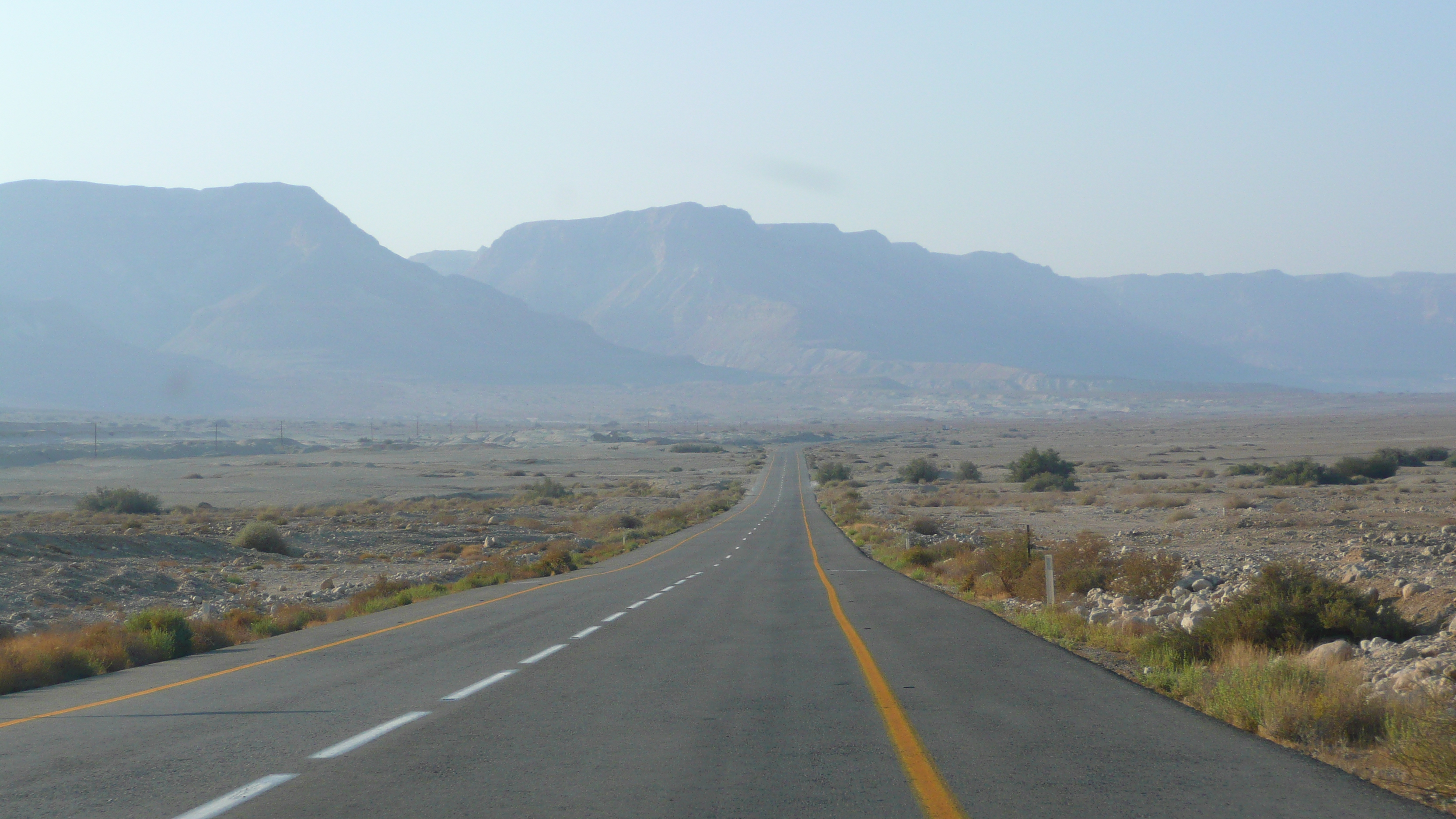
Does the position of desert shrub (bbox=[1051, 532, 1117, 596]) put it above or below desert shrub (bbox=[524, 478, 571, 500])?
above

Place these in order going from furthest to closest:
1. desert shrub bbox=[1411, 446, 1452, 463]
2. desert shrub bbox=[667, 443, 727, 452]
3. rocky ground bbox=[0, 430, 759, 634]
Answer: desert shrub bbox=[667, 443, 727, 452], desert shrub bbox=[1411, 446, 1452, 463], rocky ground bbox=[0, 430, 759, 634]

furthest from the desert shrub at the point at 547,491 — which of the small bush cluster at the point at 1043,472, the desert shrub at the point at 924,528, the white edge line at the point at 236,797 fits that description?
the white edge line at the point at 236,797

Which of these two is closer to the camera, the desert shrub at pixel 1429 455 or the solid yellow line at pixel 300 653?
the solid yellow line at pixel 300 653

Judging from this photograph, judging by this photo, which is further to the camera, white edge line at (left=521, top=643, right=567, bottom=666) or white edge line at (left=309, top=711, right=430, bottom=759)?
white edge line at (left=521, top=643, right=567, bottom=666)

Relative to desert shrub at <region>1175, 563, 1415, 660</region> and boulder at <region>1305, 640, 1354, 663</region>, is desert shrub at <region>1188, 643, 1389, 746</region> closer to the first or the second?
boulder at <region>1305, 640, 1354, 663</region>

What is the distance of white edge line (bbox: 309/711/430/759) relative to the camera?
6.60 meters

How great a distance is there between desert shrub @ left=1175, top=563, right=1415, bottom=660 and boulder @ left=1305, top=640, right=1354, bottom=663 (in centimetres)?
59

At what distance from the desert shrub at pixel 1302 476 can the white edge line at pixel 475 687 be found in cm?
4999

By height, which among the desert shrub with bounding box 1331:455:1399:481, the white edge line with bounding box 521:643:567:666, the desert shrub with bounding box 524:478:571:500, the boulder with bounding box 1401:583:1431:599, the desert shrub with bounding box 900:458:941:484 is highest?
the boulder with bounding box 1401:583:1431:599

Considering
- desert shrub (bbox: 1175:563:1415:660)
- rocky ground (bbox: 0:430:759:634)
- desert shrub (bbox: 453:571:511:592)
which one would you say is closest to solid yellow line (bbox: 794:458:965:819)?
desert shrub (bbox: 1175:563:1415:660)

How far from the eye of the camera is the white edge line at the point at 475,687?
28.4 feet

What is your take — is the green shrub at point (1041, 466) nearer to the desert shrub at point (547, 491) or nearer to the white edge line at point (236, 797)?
the desert shrub at point (547, 491)

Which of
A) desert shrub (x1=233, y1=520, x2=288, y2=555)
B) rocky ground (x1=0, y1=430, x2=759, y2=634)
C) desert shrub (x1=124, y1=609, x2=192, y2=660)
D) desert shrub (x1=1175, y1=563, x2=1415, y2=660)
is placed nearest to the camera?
desert shrub (x1=1175, y1=563, x2=1415, y2=660)

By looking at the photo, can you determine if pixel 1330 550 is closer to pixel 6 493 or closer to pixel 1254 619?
pixel 1254 619
